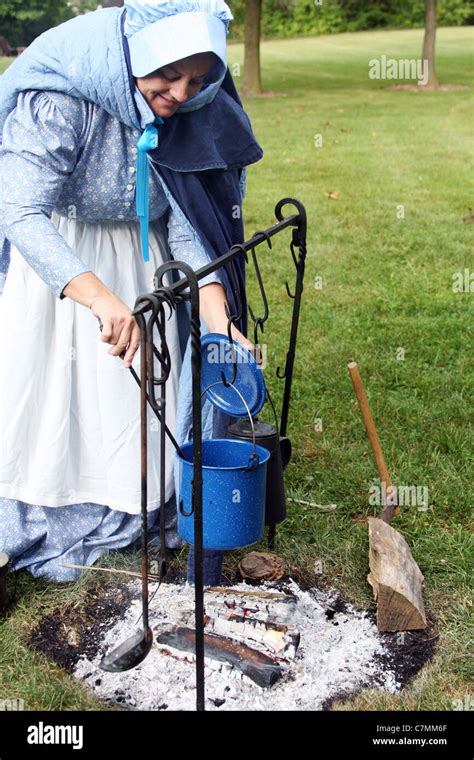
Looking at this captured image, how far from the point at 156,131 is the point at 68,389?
872 millimetres

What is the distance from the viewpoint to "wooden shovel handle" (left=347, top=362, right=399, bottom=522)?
9.50 feet

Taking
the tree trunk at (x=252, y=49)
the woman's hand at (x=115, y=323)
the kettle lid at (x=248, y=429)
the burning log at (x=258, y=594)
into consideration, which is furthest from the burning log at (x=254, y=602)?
the tree trunk at (x=252, y=49)

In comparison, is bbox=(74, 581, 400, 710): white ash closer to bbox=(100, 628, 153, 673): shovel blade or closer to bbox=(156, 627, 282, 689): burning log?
bbox=(156, 627, 282, 689): burning log

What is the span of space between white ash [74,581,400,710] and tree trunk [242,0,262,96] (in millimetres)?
14381

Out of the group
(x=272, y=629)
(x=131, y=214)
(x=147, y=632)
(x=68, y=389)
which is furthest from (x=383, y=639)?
(x=131, y=214)

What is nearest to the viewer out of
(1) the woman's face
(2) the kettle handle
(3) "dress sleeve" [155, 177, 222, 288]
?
(1) the woman's face

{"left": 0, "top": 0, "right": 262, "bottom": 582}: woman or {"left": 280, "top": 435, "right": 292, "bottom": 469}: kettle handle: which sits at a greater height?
{"left": 0, "top": 0, "right": 262, "bottom": 582}: woman

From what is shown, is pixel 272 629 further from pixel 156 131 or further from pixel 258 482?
pixel 156 131

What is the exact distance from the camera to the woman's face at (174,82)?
2.18 m

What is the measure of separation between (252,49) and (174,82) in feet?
47.0
